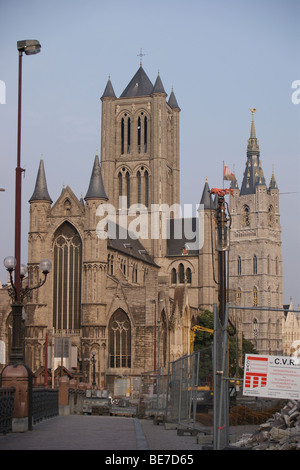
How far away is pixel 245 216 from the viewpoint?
14525 centimetres

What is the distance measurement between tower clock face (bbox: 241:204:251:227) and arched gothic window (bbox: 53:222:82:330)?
260 feet

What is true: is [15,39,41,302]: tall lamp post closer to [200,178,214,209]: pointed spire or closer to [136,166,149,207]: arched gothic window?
[200,178,214,209]: pointed spire

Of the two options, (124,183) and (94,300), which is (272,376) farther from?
(124,183)

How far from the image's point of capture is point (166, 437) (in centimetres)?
1838

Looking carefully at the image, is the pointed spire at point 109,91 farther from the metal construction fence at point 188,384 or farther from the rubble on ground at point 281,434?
the rubble on ground at point 281,434

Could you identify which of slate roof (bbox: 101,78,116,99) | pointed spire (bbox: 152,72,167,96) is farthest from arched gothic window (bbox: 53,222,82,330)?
slate roof (bbox: 101,78,116,99)

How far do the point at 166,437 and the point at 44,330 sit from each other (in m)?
49.8

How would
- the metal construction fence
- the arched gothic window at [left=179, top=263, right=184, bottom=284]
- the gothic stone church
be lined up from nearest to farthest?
the metal construction fence < the gothic stone church < the arched gothic window at [left=179, top=263, right=184, bottom=284]

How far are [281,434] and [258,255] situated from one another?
415 feet

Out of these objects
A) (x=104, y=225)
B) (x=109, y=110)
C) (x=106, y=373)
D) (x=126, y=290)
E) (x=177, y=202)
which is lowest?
(x=106, y=373)

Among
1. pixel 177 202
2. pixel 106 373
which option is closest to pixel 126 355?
pixel 106 373

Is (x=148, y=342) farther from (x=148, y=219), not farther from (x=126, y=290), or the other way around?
(x=148, y=219)

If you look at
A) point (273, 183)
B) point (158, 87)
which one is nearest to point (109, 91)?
point (158, 87)

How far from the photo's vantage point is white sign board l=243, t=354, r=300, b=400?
1349 centimetres
